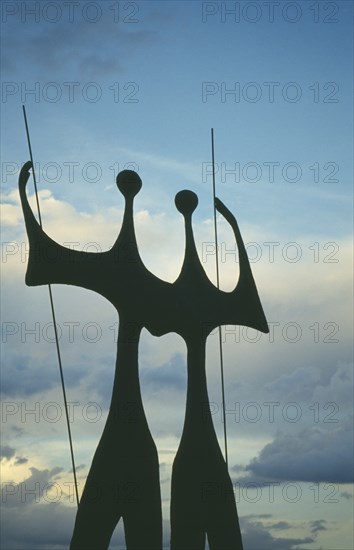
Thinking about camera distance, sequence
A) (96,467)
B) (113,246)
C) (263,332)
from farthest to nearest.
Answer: (263,332)
(113,246)
(96,467)

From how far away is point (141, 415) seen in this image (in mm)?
10438

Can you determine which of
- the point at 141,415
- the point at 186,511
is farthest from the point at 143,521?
the point at 141,415

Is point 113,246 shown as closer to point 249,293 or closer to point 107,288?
point 107,288

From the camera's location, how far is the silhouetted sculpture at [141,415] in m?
10.2

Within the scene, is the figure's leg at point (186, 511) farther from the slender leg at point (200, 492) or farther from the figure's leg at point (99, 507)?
the figure's leg at point (99, 507)

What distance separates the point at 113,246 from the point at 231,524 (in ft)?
12.3

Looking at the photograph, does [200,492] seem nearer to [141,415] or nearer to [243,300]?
[141,415]

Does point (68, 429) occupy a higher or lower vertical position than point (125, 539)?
higher

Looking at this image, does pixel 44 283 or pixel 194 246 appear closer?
pixel 44 283

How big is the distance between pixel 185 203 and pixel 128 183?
94 centimetres

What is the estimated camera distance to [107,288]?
10758 millimetres

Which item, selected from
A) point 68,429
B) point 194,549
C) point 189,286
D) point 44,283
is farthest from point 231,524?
point 44,283

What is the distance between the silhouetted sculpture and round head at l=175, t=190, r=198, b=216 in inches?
26.5

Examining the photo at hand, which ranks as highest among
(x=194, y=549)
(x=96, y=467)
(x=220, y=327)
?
(x=220, y=327)
